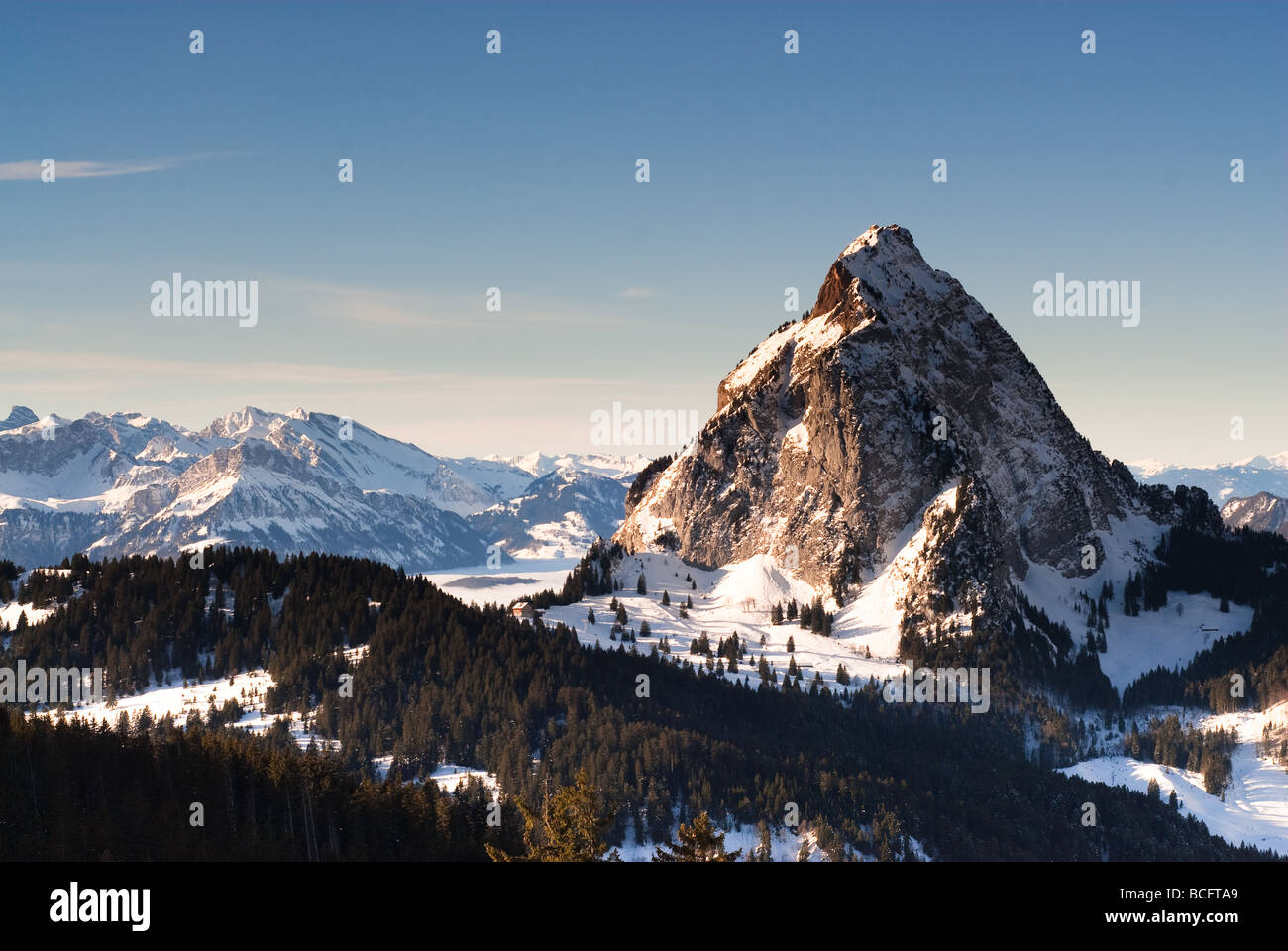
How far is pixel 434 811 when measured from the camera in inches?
5522

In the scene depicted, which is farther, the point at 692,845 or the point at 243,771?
the point at 243,771
